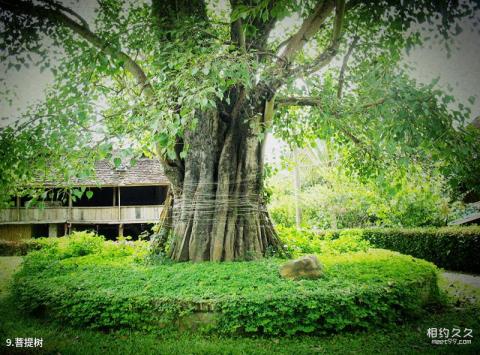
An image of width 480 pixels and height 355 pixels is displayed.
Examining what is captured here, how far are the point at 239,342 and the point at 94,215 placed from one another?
21688 mm

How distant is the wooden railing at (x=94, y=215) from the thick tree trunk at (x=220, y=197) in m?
16.8

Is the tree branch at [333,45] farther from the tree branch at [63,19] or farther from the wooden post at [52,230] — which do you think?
the wooden post at [52,230]

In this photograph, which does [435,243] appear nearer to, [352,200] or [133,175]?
[352,200]

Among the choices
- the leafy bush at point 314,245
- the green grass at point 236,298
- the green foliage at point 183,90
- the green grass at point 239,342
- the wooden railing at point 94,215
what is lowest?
the green grass at point 239,342

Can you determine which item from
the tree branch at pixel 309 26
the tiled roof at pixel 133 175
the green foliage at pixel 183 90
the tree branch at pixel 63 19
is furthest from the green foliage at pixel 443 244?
the tiled roof at pixel 133 175

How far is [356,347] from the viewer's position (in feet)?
13.9

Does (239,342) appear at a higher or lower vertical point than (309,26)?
lower

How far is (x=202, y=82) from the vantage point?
4617 mm

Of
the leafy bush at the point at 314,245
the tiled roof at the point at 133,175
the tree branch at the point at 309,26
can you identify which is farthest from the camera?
the tiled roof at the point at 133,175

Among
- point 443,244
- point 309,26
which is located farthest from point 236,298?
point 443,244

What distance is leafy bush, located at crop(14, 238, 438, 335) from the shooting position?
455 cm

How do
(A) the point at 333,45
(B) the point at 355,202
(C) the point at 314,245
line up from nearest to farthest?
(A) the point at 333,45 < (C) the point at 314,245 < (B) the point at 355,202

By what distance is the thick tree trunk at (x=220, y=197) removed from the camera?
22.3ft

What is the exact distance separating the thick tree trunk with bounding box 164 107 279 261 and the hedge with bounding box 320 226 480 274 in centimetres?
676
